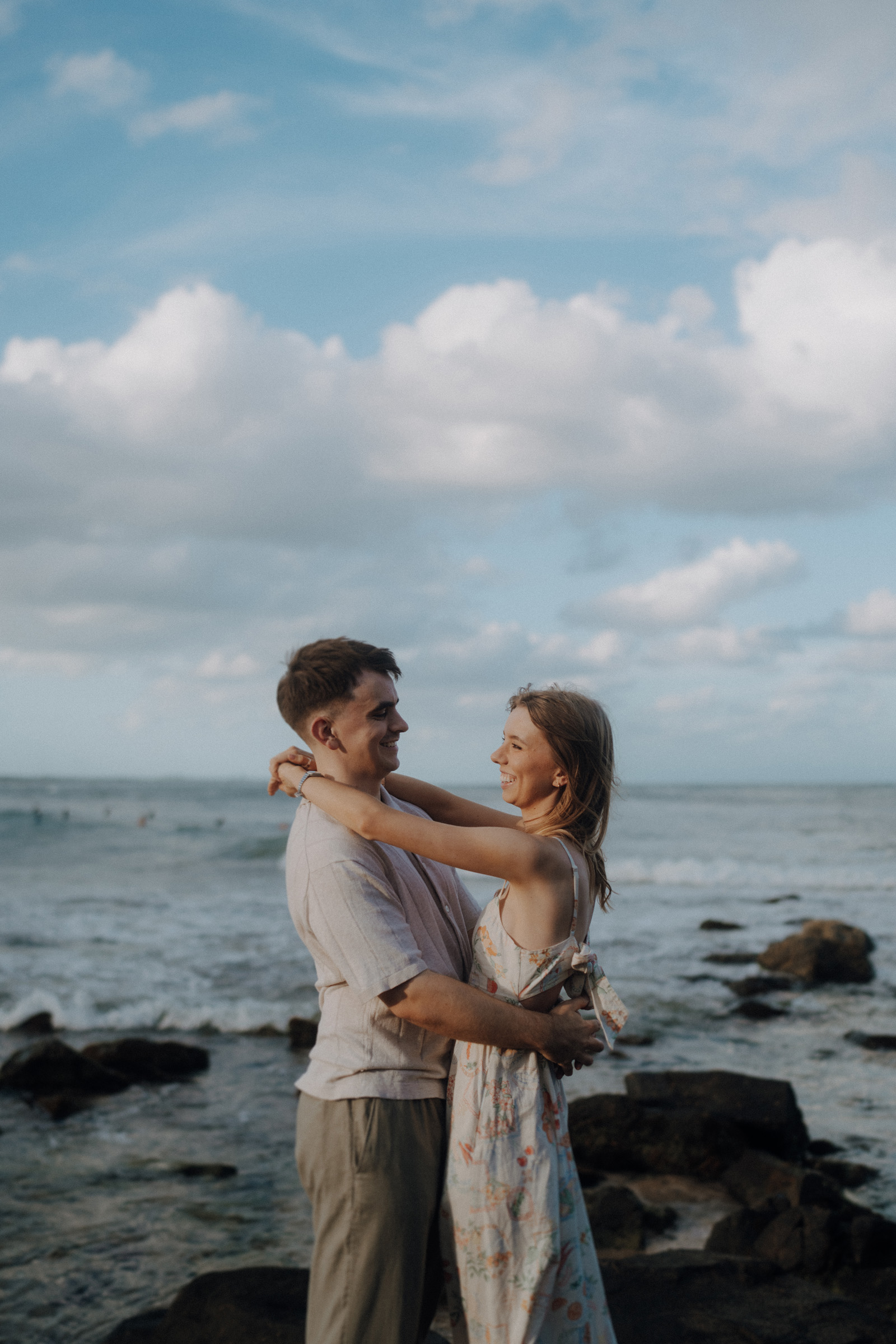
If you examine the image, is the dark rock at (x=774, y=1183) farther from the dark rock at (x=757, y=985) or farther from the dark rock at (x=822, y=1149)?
the dark rock at (x=757, y=985)

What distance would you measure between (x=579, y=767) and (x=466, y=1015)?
2.46ft

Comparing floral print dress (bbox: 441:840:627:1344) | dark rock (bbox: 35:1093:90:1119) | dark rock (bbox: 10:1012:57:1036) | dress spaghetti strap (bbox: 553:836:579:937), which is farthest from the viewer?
dark rock (bbox: 10:1012:57:1036)

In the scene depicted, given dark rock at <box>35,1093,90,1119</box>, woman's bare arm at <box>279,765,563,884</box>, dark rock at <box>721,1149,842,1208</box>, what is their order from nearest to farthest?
1. woman's bare arm at <box>279,765,563,884</box>
2. dark rock at <box>721,1149,842,1208</box>
3. dark rock at <box>35,1093,90,1119</box>

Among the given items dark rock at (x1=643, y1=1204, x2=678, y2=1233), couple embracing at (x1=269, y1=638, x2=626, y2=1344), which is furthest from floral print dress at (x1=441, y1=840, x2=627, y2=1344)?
dark rock at (x1=643, y1=1204, x2=678, y2=1233)

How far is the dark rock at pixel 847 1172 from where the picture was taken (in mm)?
6625

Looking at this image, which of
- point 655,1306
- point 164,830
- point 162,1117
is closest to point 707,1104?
point 655,1306

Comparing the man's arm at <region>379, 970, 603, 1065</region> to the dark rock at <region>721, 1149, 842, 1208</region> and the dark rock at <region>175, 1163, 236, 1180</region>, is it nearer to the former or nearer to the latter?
the dark rock at <region>721, 1149, 842, 1208</region>

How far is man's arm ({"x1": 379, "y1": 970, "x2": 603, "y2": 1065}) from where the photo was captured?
8.65 ft

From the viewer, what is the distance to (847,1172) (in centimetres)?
672

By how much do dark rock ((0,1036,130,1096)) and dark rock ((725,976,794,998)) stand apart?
7.47 meters

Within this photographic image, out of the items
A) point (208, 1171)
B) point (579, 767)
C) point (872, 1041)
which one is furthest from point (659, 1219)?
point (872, 1041)

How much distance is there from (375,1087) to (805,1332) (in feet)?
7.96

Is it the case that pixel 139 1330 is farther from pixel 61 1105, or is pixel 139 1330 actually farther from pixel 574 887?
pixel 61 1105

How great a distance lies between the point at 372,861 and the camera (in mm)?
2834
